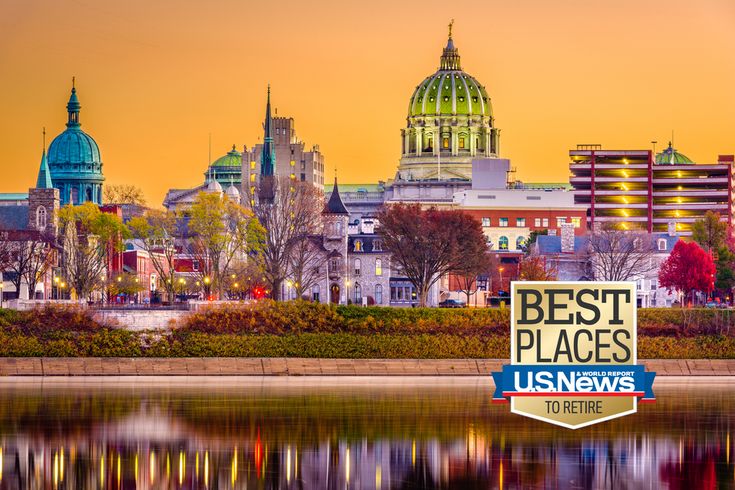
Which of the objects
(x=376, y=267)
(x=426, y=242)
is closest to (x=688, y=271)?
(x=426, y=242)

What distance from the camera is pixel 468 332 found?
3666 inches

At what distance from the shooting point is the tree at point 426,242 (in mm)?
139125

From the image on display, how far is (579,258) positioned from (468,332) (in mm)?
67636

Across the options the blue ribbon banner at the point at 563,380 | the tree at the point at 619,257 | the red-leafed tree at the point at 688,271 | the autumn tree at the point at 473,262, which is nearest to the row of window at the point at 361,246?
the autumn tree at the point at 473,262

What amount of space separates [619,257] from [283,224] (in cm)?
3428

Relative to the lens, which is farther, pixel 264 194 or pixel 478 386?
pixel 264 194

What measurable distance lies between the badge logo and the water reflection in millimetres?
2148

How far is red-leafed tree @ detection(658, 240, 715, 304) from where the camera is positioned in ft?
481

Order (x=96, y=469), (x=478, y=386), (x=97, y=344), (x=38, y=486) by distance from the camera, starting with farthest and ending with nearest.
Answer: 1. (x=97, y=344)
2. (x=478, y=386)
3. (x=96, y=469)
4. (x=38, y=486)

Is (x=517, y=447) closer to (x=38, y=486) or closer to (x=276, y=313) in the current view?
(x=38, y=486)

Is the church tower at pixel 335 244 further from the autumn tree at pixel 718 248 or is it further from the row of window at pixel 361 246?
the autumn tree at pixel 718 248

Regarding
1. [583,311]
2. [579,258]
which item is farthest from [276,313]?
[579,258]

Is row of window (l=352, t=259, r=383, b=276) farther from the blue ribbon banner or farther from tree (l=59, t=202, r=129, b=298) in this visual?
the blue ribbon banner

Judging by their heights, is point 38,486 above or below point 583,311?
below
